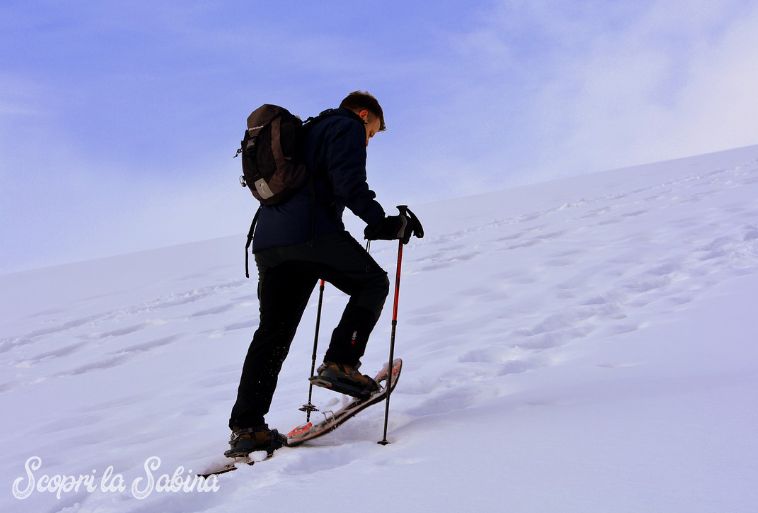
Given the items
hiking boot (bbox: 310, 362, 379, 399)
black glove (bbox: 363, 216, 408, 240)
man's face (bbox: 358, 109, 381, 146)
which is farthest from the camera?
man's face (bbox: 358, 109, 381, 146)

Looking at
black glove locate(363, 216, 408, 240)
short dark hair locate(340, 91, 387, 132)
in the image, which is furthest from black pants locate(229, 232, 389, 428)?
short dark hair locate(340, 91, 387, 132)

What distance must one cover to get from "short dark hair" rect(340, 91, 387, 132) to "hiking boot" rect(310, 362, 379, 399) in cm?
167

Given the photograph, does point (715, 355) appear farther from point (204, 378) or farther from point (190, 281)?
point (190, 281)

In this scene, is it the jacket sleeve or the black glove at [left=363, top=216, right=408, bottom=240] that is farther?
the black glove at [left=363, top=216, right=408, bottom=240]

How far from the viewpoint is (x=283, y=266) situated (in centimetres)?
386

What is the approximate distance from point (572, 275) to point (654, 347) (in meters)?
3.37

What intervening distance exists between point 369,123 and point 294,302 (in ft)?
4.15

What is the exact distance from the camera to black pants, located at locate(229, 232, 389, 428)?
3.79m

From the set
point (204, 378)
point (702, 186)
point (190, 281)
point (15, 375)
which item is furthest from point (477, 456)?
point (702, 186)

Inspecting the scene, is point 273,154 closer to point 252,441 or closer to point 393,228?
point 393,228

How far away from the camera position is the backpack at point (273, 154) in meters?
3.65

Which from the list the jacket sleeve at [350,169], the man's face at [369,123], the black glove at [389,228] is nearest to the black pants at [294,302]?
the black glove at [389,228]

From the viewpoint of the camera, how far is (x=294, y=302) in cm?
391

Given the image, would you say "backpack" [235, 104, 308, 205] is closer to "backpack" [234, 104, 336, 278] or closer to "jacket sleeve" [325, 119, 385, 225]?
"backpack" [234, 104, 336, 278]
